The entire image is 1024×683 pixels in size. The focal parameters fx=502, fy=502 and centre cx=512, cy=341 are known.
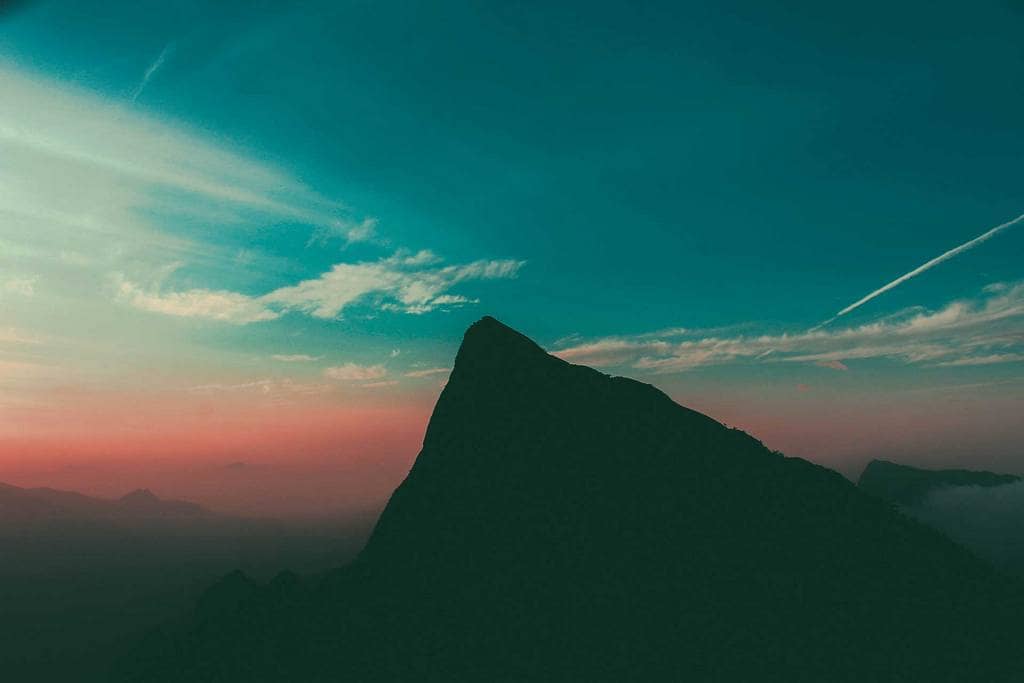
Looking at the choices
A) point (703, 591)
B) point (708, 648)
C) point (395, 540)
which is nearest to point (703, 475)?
point (703, 591)

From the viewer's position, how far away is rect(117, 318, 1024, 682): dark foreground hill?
2894 inches

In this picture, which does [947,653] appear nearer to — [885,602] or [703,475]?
[885,602]

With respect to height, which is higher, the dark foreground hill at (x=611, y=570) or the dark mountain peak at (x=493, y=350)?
the dark mountain peak at (x=493, y=350)

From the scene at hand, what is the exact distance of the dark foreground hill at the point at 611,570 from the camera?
241 feet

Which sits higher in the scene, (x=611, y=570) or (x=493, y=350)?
(x=493, y=350)

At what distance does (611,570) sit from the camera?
82.2 m

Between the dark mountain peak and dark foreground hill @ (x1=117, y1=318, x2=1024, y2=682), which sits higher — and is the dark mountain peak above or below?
above

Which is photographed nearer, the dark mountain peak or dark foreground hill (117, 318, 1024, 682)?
dark foreground hill (117, 318, 1024, 682)

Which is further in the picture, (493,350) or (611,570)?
(493,350)

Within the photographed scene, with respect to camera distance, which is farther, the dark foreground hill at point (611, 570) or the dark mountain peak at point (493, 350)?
the dark mountain peak at point (493, 350)

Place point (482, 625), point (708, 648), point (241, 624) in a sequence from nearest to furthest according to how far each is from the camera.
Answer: point (708, 648) < point (482, 625) < point (241, 624)

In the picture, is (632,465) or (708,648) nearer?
(708,648)

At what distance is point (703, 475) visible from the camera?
9125 cm

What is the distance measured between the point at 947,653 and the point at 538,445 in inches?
2663
